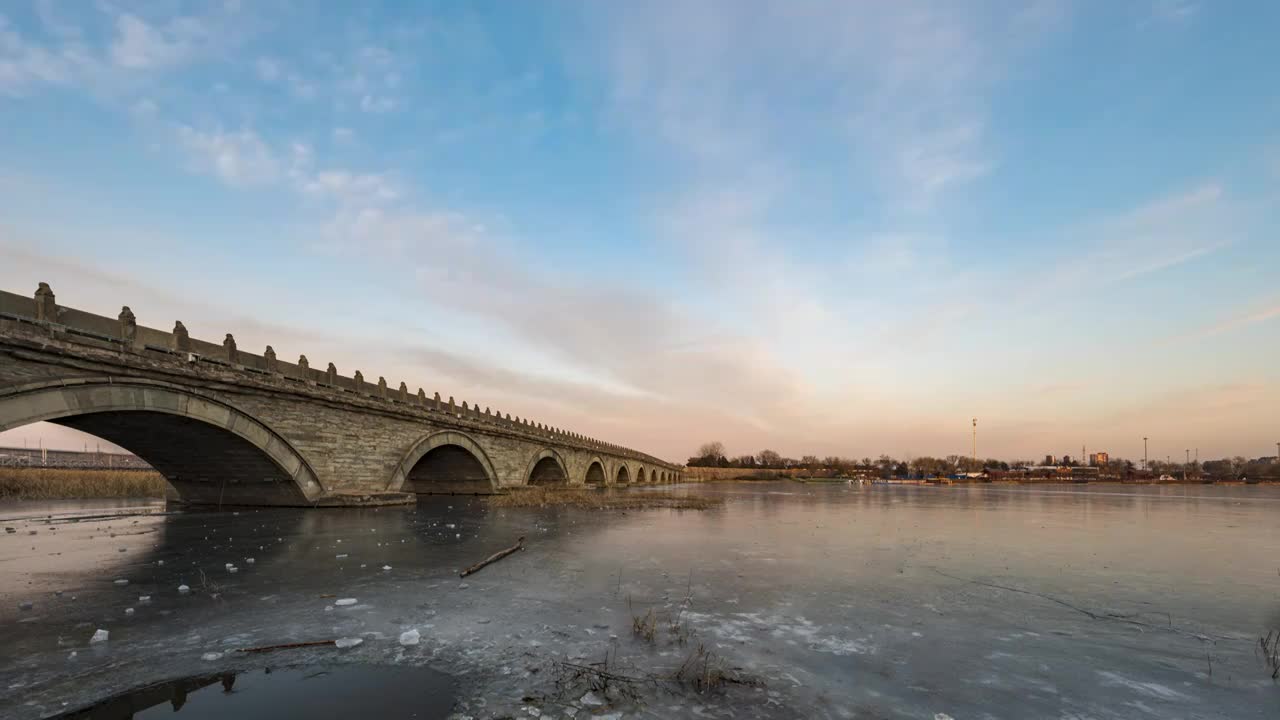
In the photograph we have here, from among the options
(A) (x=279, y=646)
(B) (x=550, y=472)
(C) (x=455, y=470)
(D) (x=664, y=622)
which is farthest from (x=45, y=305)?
(B) (x=550, y=472)

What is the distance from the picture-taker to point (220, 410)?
71.0ft

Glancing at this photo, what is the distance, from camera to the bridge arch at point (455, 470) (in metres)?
39.9

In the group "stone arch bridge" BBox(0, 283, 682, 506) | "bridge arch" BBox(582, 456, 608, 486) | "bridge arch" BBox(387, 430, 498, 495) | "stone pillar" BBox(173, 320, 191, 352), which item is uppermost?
"stone pillar" BBox(173, 320, 191, 352)

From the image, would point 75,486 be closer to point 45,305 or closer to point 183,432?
point 183,432

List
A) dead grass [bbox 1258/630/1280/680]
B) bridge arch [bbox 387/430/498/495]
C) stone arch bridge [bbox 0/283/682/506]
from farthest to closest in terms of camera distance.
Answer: bridge arch [bbox 387/430/498/495] < stone arch bridge [bbox 0/283/682/506] < dead grass [bbox 1258/630/1280/680]

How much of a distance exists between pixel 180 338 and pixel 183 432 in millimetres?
4122

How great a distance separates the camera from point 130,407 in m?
18.3

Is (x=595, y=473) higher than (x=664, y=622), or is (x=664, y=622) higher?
(x=664, y=622)

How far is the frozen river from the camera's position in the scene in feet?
19.7

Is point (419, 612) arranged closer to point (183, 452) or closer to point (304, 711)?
point (304, 711)

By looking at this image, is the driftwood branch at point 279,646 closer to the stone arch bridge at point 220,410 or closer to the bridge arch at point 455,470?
the stone arch bridge at point 220,410

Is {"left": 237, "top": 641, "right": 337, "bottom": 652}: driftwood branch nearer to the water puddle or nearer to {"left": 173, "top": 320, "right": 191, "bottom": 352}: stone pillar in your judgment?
the water puddle

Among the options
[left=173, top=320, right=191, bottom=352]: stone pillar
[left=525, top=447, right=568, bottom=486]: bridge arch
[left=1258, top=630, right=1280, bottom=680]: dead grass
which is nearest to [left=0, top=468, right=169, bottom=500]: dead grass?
[left=173, top=320, right=191, bottom=352]: stone pillar

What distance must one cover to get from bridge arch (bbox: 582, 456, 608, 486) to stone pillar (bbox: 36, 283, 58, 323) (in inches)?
2306
